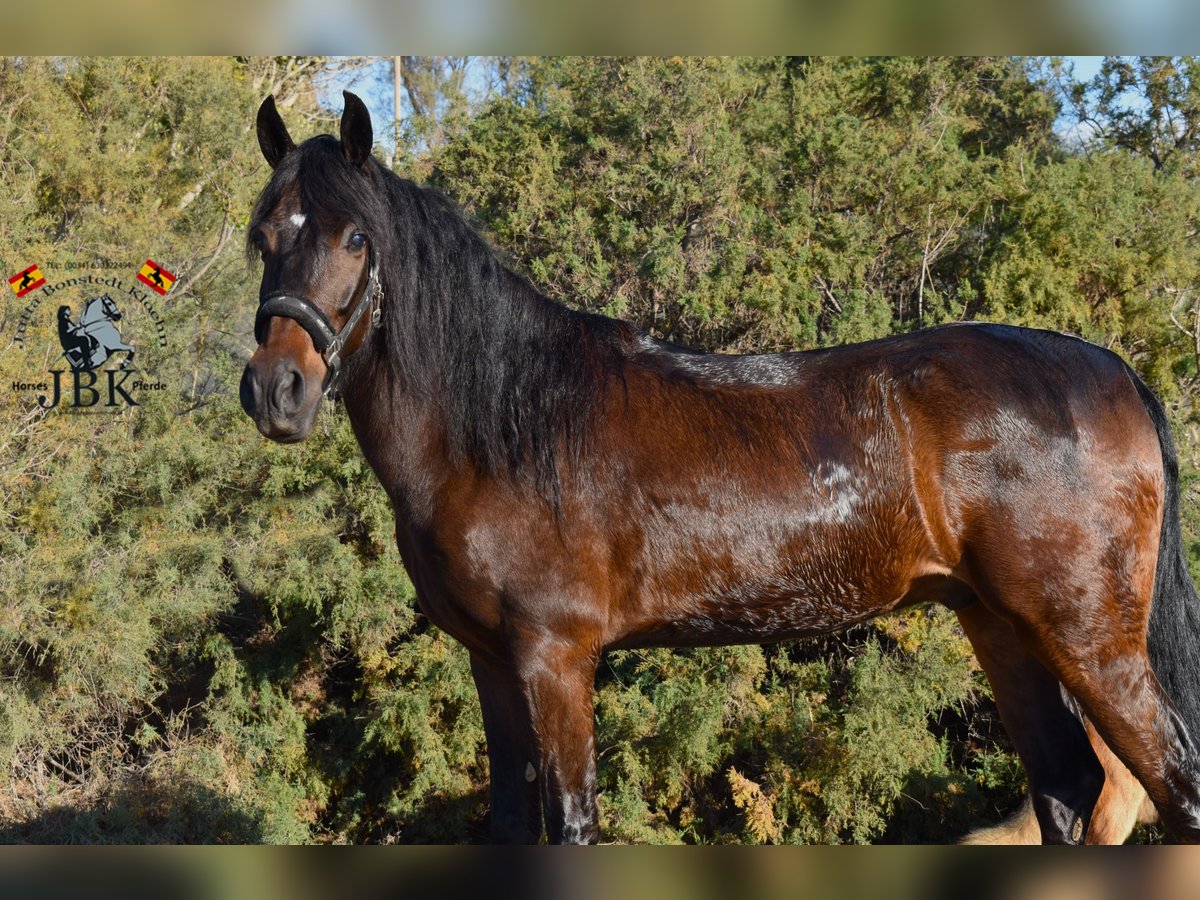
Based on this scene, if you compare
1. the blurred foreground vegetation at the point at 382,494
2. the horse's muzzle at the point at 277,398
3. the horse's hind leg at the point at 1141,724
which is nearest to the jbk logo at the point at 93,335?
the blurred foreground vegetation at the point at 382,494

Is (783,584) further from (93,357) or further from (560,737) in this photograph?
(93,357)

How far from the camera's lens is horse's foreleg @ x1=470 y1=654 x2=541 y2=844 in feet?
11.2

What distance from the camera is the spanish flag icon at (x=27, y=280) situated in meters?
6.39

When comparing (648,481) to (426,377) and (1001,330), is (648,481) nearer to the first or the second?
(426,377)

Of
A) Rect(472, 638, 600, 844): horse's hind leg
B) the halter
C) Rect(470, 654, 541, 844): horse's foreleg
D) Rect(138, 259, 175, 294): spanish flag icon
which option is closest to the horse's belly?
Rect(472, 638, 600, 844): horse's hind leg

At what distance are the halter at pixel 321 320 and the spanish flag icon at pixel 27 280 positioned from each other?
431 cm

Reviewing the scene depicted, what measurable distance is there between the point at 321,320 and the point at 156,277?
4631 millimetres

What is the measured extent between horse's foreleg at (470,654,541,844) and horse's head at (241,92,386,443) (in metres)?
1.11

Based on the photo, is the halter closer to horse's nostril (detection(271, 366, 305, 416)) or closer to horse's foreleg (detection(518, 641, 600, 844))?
horse's nostril (detection(271, 366, 305, 416))

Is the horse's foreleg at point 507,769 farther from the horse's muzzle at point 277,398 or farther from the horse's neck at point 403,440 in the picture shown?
the horse's muzzle at point 277,398

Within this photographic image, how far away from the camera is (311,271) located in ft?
9.91

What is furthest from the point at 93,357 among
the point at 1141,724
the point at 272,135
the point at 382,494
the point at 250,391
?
the point at 1141,724
